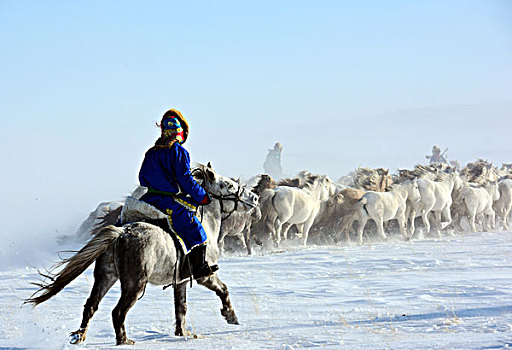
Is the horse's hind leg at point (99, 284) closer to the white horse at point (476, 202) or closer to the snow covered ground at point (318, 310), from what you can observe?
the snow covered ground at point (318, 310)

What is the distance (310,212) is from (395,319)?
1208 centimetres

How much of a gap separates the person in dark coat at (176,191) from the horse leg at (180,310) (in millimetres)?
414

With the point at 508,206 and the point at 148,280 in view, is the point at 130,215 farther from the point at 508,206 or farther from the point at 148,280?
the point at 508,206

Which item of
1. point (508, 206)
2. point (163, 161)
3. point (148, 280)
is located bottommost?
point (508, 206)

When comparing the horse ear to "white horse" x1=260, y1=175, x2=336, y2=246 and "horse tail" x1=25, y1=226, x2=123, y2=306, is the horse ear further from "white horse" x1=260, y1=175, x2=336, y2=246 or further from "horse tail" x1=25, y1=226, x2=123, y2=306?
"white horse" x1=260, y1=175, x2=336, y2=246

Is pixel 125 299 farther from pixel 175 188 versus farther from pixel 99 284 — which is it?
pixel 175 188

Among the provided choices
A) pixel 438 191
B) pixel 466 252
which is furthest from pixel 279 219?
pixel 438 191

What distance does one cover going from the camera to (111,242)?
5.12 meters

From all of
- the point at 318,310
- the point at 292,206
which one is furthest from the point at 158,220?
the point at 292,206

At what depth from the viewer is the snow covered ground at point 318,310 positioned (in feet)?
16.7

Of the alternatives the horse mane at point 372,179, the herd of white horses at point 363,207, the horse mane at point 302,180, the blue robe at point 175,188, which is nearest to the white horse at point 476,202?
the herd of white horses at point 363,207

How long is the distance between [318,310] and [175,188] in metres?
2.40

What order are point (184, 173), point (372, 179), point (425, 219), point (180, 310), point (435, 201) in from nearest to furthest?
1. point (184, 173)
2. point (180, 310)
3. point (425, 219)
4. point (435, 201)
5. point (372, 179)

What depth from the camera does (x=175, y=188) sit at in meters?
5.72
